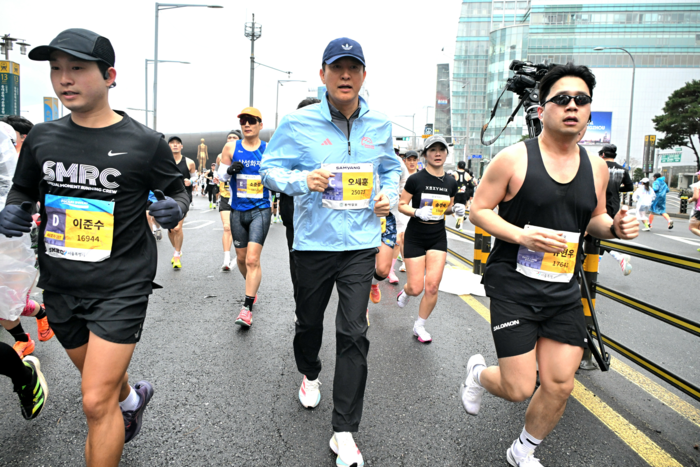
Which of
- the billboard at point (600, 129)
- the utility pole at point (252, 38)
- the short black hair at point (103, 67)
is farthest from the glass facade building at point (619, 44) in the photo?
the short black hair at point (103, 67)

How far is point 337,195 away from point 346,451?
140cm

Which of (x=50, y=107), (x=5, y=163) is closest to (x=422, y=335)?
(x=5, y=163)

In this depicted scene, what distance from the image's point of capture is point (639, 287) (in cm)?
721

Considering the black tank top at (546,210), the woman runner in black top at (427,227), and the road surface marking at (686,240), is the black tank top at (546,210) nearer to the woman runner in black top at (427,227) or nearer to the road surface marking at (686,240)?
the woman runner in black top at (427,227)

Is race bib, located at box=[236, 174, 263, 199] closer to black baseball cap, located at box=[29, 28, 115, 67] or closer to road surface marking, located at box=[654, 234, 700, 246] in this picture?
black baseball cap, located at box=[29, 28, 115, 67]

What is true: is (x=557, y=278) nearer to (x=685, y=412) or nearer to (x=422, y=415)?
(x=422, y=415)

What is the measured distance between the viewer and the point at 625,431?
2.77 meters

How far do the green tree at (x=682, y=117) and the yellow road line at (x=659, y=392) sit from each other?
41586mm

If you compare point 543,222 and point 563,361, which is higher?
point 543,222

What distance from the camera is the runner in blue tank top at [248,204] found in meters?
5.00

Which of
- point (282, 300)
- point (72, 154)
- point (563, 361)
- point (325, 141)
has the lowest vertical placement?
point (282, 300)

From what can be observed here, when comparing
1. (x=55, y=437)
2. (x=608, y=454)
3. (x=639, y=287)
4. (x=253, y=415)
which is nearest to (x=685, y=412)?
(x=608, y=454)

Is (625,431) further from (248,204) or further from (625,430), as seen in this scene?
(248,204)

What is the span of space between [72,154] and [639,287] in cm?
785
